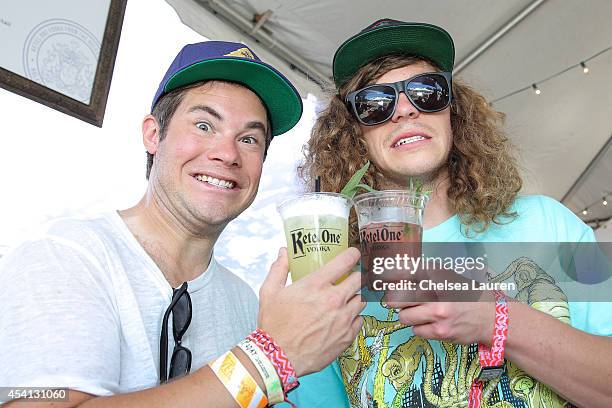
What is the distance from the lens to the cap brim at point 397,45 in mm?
1662

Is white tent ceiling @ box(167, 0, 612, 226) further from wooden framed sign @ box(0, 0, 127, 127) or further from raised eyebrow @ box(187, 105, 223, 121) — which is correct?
raised eyebrow @ box(187, 105, 223, 121)

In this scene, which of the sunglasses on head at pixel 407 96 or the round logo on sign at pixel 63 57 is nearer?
the sunglasses on head at pixel 407 96

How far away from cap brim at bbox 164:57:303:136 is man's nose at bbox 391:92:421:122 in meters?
0.40

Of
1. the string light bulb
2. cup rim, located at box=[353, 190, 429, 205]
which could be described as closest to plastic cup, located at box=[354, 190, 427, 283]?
cup rim, located at box=[353, 190, 429, 205]

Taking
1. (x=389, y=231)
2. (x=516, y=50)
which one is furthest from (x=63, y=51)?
(x=516, y=50)

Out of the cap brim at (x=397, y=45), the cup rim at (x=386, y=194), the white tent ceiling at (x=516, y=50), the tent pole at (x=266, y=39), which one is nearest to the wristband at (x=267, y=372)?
the cup rim at (x=386, y=194)

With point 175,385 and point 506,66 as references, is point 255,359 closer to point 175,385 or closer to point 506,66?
point 175,385

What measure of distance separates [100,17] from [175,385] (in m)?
2.02

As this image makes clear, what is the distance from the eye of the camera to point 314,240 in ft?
3.84

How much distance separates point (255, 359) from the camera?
99 centimetres

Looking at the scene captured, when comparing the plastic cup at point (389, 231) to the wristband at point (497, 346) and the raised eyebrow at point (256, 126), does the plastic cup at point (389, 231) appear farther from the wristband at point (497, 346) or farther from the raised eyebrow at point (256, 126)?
the raised eyebrow at point (256, 126)

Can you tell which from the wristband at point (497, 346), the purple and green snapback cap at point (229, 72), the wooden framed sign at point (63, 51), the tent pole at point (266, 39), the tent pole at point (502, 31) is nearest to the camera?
the wristband at point (497, 346)

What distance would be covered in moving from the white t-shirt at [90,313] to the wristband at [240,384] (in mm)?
246

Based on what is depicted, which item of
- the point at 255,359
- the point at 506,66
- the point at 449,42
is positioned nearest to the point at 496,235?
the point at 449,42
